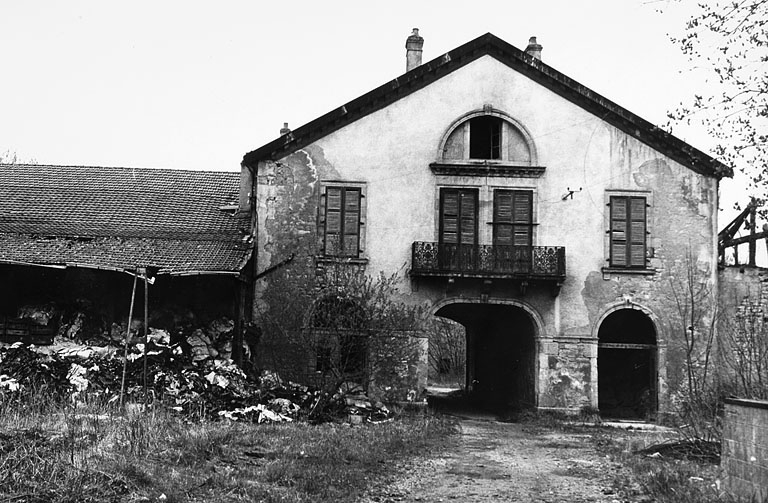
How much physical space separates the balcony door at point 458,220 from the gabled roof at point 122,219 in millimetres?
5086

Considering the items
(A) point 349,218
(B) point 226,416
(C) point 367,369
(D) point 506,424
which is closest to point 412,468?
(B) point 226,416

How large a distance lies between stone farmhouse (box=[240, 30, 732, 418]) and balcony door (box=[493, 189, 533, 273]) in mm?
41

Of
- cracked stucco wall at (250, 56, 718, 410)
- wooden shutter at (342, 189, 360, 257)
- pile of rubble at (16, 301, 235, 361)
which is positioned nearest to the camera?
pile of rubble at (16, 301, 235, 361)

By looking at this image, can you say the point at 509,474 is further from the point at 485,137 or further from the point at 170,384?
the point at 485,137

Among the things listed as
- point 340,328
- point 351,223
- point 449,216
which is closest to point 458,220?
point 449,216

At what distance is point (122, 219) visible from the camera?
23469mm

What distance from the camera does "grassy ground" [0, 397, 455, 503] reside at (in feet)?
28.2

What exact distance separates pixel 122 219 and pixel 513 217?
1061 centimetres

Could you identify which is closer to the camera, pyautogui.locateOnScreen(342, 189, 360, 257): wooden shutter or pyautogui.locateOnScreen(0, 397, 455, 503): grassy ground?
pyautogui.locateOnScreen(0, 397, 455, 503): grassy ground

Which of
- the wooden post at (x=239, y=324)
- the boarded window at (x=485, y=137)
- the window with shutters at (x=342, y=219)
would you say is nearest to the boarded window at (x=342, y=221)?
the window with shutters at (x=342, y=219)

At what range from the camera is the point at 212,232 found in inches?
908

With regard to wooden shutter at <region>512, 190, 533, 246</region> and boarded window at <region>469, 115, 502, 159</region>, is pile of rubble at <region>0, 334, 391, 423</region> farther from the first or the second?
boarded window at <region>469, 115, 502, 159</region>

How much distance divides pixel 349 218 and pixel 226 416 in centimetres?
707

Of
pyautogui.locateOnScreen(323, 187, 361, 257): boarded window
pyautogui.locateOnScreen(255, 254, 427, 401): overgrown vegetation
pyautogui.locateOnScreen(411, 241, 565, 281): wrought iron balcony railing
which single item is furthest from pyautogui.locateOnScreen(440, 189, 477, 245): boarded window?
pyautogui.locateOnScreen(323, 187, 361, 257): boarded window
